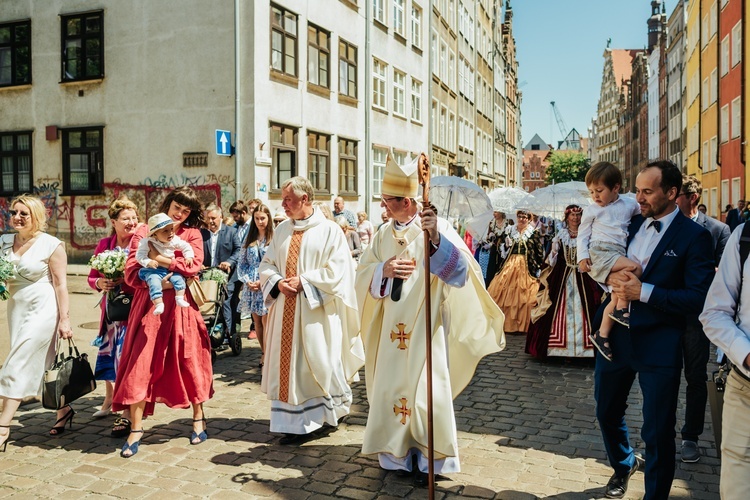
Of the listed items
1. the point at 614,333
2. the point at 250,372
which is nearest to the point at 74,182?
the point at 250,372

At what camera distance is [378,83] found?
27.4 meters

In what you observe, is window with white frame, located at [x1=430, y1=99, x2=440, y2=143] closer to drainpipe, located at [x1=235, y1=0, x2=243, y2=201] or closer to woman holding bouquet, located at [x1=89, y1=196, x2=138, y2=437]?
drainpipe, located at [x1=235, y1=0, x2=243, y2=201]

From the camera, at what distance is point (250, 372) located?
855 centimetres

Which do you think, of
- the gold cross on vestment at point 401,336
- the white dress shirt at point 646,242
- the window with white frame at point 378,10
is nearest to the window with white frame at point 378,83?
the window with white frame at point 378,10

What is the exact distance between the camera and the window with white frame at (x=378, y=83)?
2695 cm

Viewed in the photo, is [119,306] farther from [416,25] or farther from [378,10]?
[416,25]

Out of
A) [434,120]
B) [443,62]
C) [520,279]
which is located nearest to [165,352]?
[520,279]

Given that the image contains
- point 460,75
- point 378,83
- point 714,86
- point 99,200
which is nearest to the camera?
point 99,200

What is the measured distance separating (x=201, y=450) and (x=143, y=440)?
0.58 metres

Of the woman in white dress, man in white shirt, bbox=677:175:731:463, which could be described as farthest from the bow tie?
the woman in white dress

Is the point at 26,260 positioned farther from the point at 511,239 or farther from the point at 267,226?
the point at 511,239

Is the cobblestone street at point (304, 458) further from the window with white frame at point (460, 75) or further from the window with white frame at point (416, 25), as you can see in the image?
the window with white frame at point (460, 75)

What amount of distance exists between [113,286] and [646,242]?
4252 mm

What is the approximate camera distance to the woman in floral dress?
8633mm
